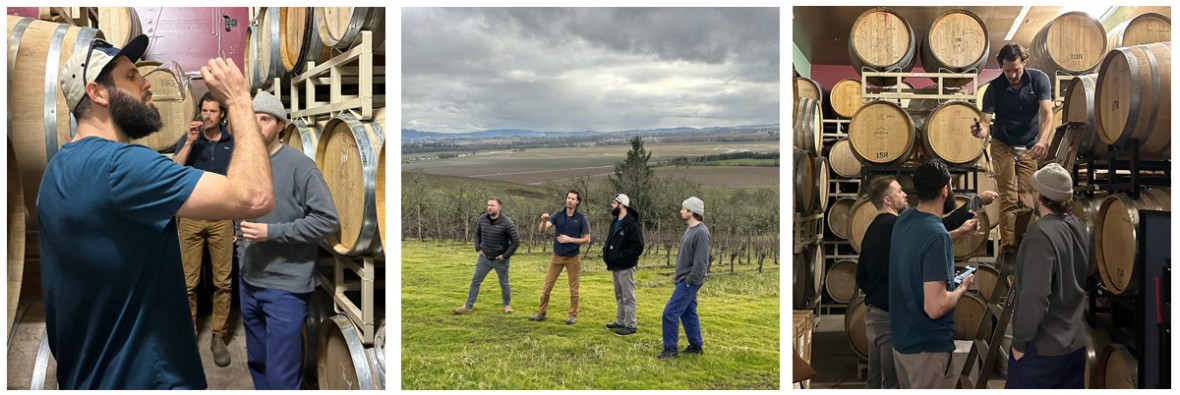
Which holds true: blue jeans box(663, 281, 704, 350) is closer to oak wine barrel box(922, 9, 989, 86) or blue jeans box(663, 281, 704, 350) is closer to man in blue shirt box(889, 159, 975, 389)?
man in blue shirt box(889, 159, 975, 389)

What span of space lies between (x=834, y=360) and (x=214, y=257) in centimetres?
270

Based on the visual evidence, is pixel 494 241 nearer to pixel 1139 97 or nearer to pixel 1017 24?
pixel 1017 24

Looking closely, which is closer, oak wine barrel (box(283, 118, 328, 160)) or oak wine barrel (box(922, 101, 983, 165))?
oak wine barrel (box(283, 118, 328, 160))

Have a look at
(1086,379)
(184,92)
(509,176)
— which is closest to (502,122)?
(509,176)

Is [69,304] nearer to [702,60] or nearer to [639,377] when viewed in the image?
[639,377]

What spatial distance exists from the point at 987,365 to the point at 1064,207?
74 cm

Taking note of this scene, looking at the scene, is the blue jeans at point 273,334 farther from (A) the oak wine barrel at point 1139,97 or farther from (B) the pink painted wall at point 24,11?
(A) the oak wine barrel at point 1139,97

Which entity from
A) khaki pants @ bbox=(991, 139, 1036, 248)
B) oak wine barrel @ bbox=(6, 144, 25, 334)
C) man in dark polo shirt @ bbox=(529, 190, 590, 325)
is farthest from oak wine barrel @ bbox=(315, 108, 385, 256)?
khaki pants @ bbox=(991, 139, 1036, 248)

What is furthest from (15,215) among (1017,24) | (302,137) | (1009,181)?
(1017,24)

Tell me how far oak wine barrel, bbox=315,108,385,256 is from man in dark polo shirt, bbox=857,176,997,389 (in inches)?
85.9

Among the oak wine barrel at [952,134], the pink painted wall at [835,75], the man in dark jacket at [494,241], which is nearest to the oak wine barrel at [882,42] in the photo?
the pink painted wall at [835,75]

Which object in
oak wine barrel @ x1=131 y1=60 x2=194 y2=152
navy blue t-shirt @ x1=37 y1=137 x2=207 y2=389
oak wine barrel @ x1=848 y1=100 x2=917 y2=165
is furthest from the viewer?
oak wine barrel @ x1=848 y1=100 x2=917 y2=165

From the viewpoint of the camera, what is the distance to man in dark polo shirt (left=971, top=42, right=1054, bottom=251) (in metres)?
3.13

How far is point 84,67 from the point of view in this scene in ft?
8.36
